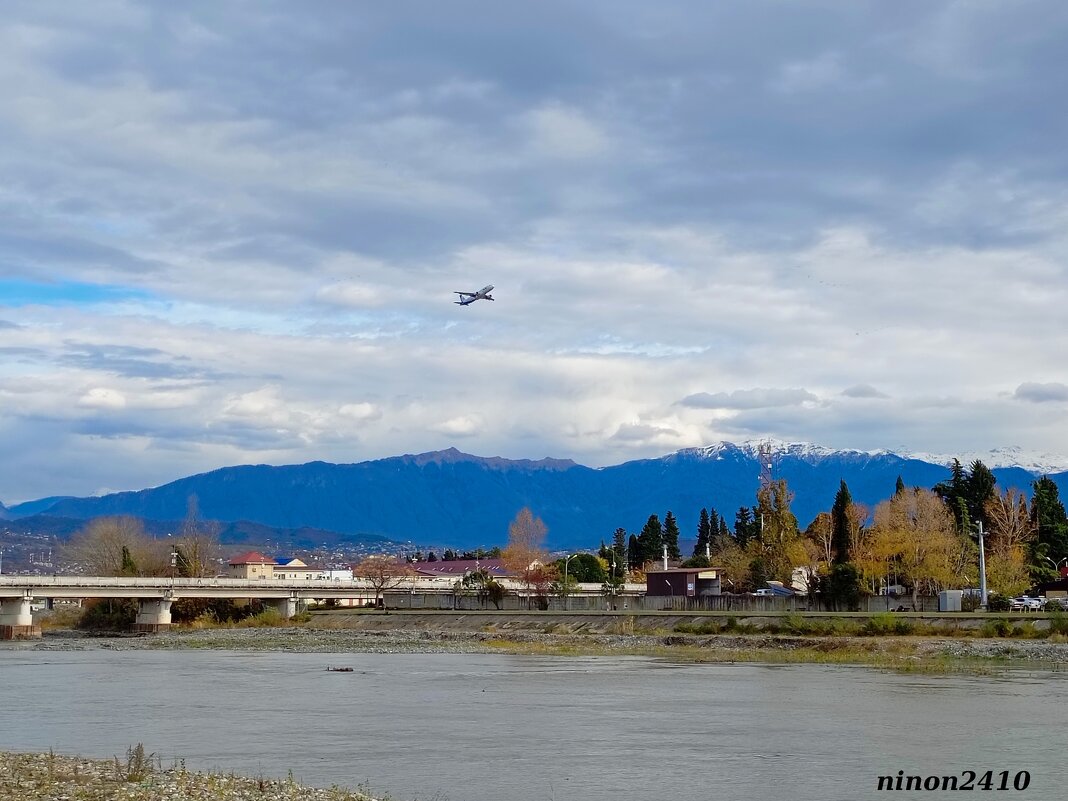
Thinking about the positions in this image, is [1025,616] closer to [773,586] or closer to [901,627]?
[901,627]

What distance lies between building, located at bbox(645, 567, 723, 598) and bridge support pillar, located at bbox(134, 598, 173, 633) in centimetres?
4734

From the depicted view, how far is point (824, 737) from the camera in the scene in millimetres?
35781

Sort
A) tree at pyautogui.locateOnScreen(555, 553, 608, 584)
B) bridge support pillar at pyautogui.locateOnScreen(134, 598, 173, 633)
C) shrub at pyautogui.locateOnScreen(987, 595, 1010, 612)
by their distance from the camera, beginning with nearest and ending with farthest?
shrub at pyautogui.locateOnScreen(987, 595, 1010, 612), bridge support pillar at pyautogui.locateOnScreen(134, 598, 173, 633), tree at pyautogui.locateOnScreen(555, 553, 608, 584)

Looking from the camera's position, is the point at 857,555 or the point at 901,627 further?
the point at 857,555

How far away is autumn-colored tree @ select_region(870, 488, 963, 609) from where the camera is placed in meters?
106

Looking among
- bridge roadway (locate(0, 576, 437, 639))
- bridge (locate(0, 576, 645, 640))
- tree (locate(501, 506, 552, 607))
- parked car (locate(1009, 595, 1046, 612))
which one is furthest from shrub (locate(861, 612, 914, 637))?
tree (locate(501, 506, 552, 607))

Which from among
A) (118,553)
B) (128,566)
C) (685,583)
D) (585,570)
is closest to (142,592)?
(128,566)

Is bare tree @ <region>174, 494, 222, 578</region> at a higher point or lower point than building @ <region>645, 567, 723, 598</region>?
higher

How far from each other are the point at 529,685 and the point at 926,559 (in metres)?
61.6

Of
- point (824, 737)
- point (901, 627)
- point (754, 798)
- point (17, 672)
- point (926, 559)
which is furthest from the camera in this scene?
point (926, 559)

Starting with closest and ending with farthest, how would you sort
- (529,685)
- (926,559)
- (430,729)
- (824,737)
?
1. (824,737)
2. (430,729)
3. (529,685)
4. (926,559)

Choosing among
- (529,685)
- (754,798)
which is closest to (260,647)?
(529,685)

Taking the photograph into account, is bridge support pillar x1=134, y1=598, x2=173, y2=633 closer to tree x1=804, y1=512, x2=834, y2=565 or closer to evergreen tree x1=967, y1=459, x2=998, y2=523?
tree x1=804, y1=512, x2=834, y2=565

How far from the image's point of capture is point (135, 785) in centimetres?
2380
